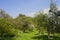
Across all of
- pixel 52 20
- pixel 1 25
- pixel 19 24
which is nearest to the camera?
pixel 52 20

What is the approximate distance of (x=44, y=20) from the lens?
29.5 m

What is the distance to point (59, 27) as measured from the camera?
27609mm

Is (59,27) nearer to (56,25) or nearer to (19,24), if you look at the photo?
(56,25)

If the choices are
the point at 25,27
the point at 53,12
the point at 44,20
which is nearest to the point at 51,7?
the point at 53,12

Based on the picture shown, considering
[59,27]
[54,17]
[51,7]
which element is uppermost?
[51,7]

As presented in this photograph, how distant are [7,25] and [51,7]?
35.5ft

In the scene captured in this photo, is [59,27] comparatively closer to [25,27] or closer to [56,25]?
[56,25]

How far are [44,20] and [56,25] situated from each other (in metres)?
3.39

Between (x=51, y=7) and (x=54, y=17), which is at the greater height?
(x=51, y=7)

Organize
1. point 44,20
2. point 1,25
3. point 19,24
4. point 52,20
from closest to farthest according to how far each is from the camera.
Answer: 1. point 52,20
2. point 44,20
3. point 1,25
4. point 19,24

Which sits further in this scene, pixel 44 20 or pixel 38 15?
pixel 38 15

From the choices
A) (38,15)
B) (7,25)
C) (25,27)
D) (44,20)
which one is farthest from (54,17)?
(25,27)

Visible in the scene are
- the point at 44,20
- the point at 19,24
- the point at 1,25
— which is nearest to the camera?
the point at 44,20

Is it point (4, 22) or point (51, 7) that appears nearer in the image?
point (51, 7)
